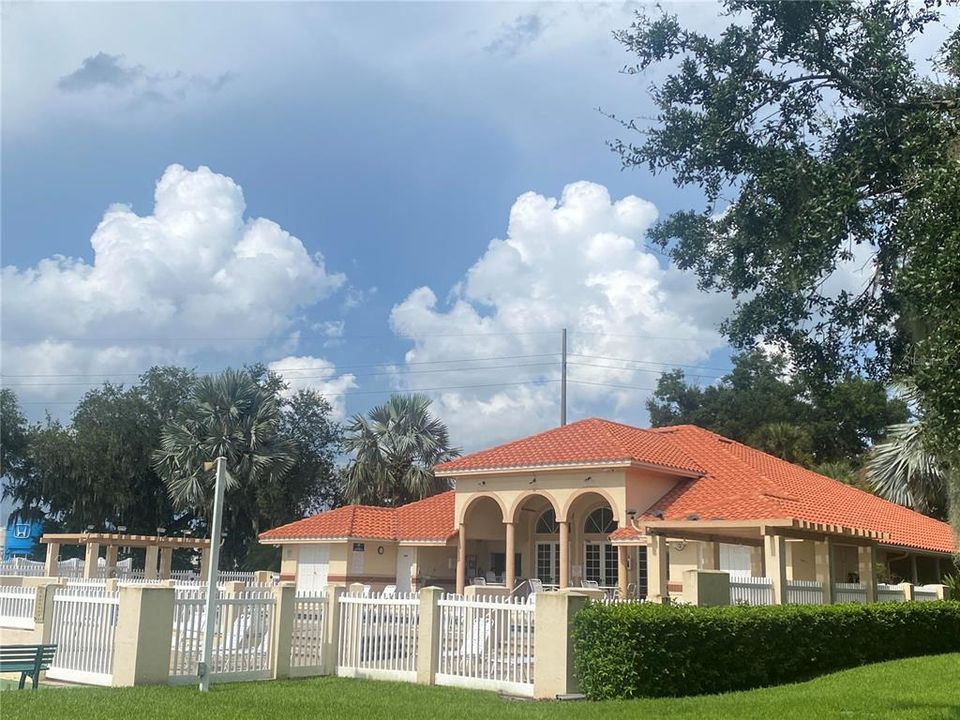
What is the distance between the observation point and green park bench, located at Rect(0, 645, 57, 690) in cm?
1328

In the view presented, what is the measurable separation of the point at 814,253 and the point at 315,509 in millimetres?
45566

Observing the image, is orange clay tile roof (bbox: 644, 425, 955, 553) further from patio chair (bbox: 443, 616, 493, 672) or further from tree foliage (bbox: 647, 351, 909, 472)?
tree foliage (bbox: 647, 351, 909, 472)

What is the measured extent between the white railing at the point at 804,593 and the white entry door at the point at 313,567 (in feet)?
55.9

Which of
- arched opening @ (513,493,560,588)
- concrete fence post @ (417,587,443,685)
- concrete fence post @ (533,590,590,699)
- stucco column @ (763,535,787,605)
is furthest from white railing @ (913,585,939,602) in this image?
concrete fence post @ (417,587,443,685)

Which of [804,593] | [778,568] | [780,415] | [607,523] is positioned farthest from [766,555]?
[780,415]

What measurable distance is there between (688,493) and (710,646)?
1363cm

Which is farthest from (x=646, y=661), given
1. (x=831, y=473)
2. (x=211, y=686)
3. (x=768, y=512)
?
(x=831, y=473)

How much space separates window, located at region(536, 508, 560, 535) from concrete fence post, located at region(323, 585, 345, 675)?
15818 millimetres

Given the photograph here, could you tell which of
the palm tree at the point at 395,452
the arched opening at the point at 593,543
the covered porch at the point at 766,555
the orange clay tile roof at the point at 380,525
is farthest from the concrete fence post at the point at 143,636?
the palm tree at the point at 395,452

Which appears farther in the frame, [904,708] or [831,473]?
[831,473]

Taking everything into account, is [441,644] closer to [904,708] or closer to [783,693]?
[783,693]

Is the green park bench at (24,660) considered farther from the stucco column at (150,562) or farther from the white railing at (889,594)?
the stucco column at (150,562)

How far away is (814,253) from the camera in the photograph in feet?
35.2

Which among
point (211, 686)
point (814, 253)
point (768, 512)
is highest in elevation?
point (814, 253)
